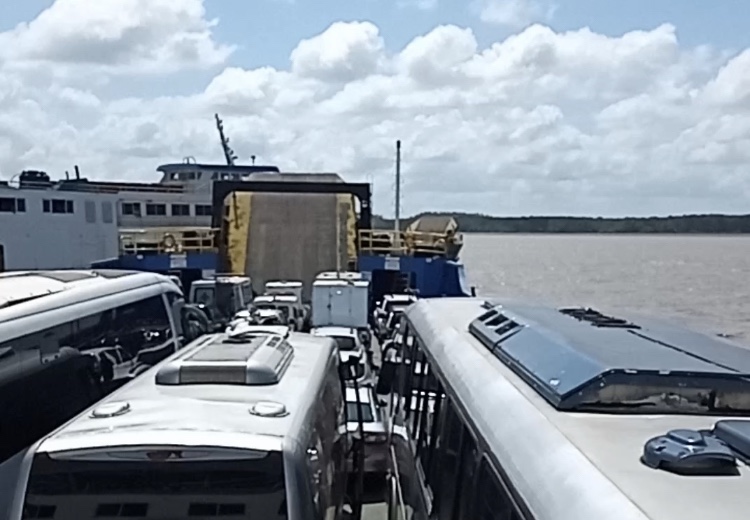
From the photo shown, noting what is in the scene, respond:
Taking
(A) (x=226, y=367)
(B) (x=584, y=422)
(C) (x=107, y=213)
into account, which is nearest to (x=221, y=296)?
(A) (x=226, y=367)

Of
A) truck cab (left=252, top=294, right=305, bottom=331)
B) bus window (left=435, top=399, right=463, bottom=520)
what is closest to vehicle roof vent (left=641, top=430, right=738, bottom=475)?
bus window (left=435, top=399, right=463, bottom=520)

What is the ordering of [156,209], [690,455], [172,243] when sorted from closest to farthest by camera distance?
[690,455] < [172,243] < [156,209]

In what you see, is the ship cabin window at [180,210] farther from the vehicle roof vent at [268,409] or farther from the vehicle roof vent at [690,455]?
the vehicle roof vent at [690,455]

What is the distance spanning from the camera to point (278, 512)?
4305 millimetres

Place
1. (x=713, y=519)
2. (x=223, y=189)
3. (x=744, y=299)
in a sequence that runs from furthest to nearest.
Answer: (x=744, y=299)
(x=223, y=189)
(x=713, y=519)

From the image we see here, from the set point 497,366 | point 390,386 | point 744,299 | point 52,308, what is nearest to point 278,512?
point 497,366

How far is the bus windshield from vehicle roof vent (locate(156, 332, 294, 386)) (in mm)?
985

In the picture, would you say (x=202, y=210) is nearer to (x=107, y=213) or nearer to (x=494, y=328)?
(x=107, y=213)

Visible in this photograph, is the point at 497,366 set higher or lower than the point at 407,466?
higher

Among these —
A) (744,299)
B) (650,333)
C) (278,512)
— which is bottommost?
(744,299)

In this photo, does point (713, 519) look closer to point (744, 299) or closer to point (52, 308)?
point (52, 308)

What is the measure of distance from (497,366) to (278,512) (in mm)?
1105

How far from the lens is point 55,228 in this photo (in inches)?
1706

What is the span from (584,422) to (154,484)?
1847mm
